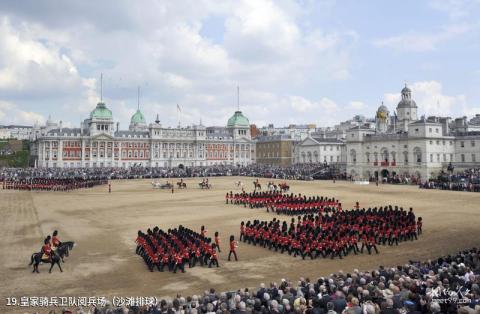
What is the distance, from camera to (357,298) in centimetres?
1046

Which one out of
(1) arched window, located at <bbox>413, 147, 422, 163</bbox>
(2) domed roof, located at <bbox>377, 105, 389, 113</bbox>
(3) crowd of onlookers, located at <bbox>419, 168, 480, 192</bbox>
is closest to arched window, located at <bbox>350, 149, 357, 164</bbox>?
(1) arched window, located at <bbox>413, 147, 422, 163</bbox>

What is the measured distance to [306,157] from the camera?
104500 mm

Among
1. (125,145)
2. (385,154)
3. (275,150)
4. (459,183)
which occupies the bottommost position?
(459,183)

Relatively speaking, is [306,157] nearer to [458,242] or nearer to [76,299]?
[458,242]

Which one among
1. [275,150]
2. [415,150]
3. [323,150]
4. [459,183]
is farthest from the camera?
[275,150]

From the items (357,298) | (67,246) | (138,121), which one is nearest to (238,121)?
(138,121)

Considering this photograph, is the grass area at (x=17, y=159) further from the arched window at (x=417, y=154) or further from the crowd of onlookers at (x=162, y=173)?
the arched window at (x=417, y=154)

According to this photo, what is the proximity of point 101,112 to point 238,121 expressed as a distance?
43.3 meters

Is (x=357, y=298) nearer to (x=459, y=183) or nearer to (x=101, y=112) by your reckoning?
(x=459, y=183)

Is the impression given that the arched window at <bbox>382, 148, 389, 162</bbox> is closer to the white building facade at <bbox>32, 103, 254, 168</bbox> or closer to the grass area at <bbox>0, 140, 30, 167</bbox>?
the white building facade at <bbox>32, 103, 254, 168</bbox>

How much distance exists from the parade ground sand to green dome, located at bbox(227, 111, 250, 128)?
311 ft

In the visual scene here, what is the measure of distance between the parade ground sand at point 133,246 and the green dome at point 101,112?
76.3 m

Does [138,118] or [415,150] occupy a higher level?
[138,118]

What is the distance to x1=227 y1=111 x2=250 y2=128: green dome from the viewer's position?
136250mm
